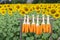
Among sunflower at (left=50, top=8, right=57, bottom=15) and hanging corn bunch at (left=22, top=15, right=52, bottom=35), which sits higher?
hanging corn bunch at (left=22, top=15, right=52, bottom=35)

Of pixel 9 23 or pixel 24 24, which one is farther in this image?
pixel 9 23

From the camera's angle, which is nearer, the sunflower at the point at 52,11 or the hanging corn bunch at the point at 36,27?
the hanging corn bunch at the point at 36,27

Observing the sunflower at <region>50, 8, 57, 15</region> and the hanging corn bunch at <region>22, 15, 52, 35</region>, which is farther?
the sunflower at <region>50, 8, 57, 15</region>

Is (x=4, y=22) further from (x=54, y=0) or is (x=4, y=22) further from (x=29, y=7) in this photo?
(x=54, y=0)

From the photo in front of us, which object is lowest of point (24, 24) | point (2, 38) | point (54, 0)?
point (54, 0)

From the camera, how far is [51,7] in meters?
9.95

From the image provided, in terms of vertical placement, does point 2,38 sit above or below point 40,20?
below

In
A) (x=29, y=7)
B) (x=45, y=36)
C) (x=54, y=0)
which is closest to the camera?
(x=45, y=36)

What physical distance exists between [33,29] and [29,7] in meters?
5.28

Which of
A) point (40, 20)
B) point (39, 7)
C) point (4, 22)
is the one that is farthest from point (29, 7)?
point (40, 20)

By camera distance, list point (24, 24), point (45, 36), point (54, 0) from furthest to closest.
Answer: point (54, 0), point (45, 36), point (24, 24)

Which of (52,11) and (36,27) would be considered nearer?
(36,27)

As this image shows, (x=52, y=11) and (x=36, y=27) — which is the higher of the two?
(x=36, y=27)

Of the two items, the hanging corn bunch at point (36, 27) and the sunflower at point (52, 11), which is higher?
the hanging corn bunch at point (36, 27)
